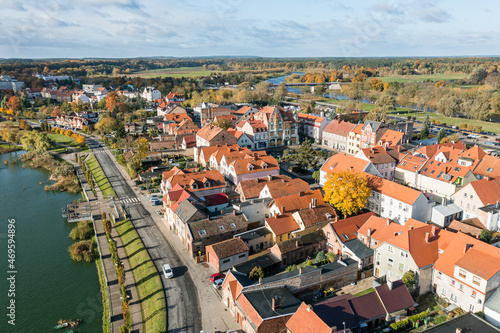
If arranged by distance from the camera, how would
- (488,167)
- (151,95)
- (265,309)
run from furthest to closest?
(151,95) < (488,167) < (265,309)

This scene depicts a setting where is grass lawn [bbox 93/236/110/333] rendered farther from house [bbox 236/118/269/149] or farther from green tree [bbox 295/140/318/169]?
house [bbox 236/118/269/149]

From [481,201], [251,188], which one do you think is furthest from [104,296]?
[481,201]

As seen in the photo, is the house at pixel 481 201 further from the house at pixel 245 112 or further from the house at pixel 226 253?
the house at pixel 245 112

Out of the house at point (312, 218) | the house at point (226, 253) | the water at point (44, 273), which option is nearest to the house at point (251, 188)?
the house at point (312, 218)

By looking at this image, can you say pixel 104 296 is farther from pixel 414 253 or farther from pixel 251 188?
pixel 414 253

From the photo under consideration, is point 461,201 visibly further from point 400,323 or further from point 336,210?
point 400,323

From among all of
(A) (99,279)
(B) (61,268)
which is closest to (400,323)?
(A) (99,279)
